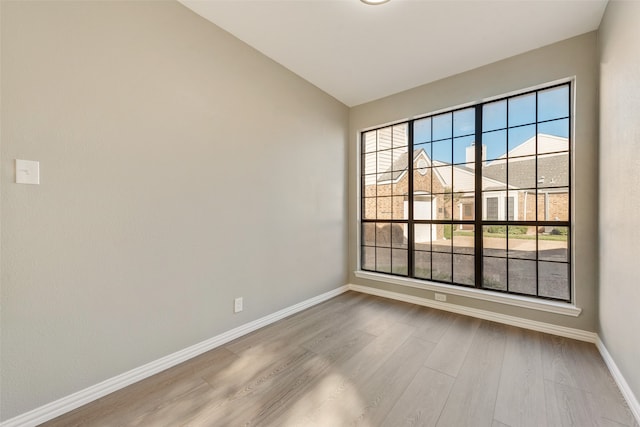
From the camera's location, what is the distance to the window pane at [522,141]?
2588 millimetres

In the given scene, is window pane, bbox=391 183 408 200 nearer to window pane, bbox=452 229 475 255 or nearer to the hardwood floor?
window pane, bbox=452 229 475 255

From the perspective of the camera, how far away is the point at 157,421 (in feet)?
4.67

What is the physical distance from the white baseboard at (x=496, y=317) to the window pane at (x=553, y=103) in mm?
1987

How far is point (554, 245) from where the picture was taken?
250 centimetres

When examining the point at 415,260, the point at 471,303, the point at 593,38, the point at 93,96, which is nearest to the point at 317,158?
the point at 415,260

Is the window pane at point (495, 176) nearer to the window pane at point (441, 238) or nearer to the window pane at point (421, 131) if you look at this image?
the window pane at point (441, 238)

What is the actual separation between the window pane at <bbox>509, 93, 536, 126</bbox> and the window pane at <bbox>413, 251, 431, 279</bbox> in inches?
67.5

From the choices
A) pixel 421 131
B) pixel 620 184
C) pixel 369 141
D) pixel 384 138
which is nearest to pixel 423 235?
pixel 421 131

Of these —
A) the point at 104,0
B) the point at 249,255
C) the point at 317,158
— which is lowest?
the point at 249,255

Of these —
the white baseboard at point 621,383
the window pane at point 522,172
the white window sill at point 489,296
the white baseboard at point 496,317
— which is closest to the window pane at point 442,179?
the window pane at point 522,172

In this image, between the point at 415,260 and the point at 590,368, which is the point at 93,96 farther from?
the point at 590,368

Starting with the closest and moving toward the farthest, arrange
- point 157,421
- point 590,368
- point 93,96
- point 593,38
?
point 157,421, point 93,96, point 590,368, point 593,38

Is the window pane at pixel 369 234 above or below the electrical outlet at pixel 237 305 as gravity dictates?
above

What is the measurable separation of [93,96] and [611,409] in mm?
3608
